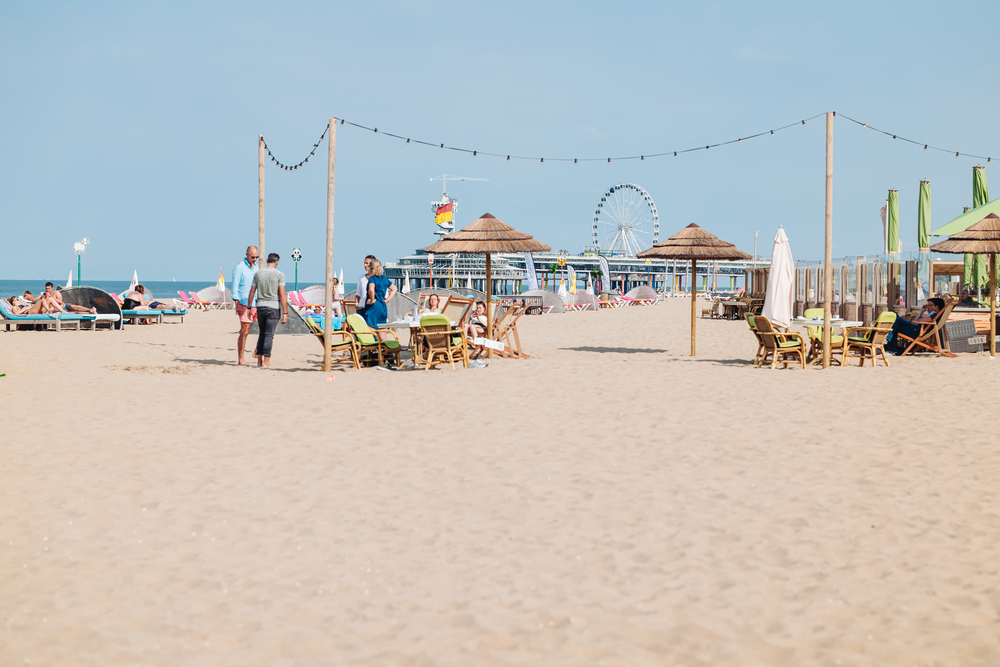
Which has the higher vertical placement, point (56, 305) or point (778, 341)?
point (56, 305)

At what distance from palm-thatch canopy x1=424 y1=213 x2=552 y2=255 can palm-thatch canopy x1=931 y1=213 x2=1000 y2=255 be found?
5394mm

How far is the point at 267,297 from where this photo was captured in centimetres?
901

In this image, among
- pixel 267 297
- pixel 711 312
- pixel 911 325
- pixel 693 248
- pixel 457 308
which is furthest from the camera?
pixel 711 312

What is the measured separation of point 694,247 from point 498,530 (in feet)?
26.3

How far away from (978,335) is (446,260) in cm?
8685

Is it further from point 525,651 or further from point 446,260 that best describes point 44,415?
point 446,260

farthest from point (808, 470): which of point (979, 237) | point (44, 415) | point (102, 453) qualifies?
point (979, 237)

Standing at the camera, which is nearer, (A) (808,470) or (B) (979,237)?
(A) (808,470)

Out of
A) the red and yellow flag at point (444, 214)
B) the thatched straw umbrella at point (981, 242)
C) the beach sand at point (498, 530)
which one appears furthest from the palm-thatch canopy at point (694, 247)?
the red and yellow flag at point (444, 214)

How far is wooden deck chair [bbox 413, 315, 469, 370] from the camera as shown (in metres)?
9.09

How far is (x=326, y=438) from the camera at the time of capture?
17.0 ft

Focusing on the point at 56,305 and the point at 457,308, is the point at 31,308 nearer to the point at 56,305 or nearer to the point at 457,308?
the point at 56,305

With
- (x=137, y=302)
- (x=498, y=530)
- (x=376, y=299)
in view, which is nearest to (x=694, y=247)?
(x=376, y=299)

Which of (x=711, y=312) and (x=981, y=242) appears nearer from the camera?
(x=981, y=242)
